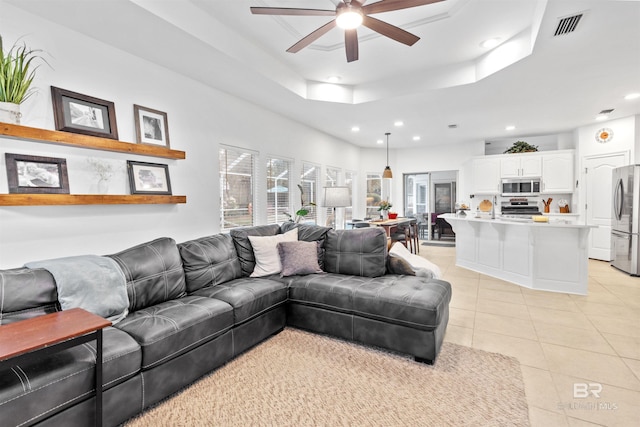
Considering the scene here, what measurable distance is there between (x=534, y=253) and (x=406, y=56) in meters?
3.16

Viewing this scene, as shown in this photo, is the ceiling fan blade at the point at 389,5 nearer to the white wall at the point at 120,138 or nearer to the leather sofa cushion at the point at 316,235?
the leather sofa cushion at the point at 316,235

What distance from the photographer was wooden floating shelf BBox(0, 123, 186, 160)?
2.17m

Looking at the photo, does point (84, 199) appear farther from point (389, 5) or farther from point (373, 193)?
point (373, 193)

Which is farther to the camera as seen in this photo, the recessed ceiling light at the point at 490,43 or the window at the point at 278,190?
the window at the point at 278,190

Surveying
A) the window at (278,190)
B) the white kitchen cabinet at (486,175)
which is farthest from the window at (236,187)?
the white kitchen cabinet at (486,175)

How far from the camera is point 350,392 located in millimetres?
2018

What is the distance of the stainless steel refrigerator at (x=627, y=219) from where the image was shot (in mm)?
4754

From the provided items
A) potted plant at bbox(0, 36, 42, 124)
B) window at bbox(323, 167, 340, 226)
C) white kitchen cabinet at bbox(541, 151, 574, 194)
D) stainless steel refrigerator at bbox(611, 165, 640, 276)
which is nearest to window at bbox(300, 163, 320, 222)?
window at bbox(323, 167, 340, 226)

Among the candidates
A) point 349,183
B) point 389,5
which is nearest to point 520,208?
point 349,183

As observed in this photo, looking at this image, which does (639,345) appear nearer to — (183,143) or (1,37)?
(183,143)

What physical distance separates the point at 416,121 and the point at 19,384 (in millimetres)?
5914

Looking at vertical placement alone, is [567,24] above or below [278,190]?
above

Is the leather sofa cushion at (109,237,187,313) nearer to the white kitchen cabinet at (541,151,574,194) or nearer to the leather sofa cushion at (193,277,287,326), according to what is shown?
the leather sofa cushion at (193,277,287,326)

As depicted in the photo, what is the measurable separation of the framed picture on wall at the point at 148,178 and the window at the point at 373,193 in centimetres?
602
